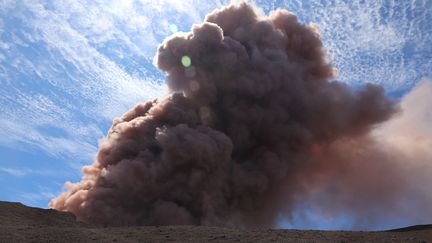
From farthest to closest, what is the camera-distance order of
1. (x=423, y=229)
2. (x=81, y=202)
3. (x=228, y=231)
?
(x=81, y=202) → (x=423, y=229) → (x=228, y=231)

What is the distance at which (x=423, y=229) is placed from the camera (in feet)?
90.7

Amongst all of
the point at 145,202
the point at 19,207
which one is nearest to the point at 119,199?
the point at 145,202

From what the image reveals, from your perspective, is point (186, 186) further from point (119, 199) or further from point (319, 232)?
point (319, 232)

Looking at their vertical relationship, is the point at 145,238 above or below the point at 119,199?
below

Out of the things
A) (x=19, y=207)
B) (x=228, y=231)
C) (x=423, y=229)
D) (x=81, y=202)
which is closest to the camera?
(x=228, y=231)

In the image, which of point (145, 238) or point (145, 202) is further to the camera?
point (145, 202)

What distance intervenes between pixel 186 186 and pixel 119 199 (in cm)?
756

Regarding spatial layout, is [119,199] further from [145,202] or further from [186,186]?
[186,186]

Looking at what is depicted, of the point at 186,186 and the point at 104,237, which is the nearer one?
the point at 104,237

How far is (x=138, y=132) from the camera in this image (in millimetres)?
52812

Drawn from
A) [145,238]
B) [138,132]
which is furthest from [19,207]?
[138,132]

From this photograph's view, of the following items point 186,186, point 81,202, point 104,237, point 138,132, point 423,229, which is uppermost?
point 138,132

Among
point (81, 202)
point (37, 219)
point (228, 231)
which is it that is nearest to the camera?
point (228, 231)

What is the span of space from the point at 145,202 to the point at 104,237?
996 inches
